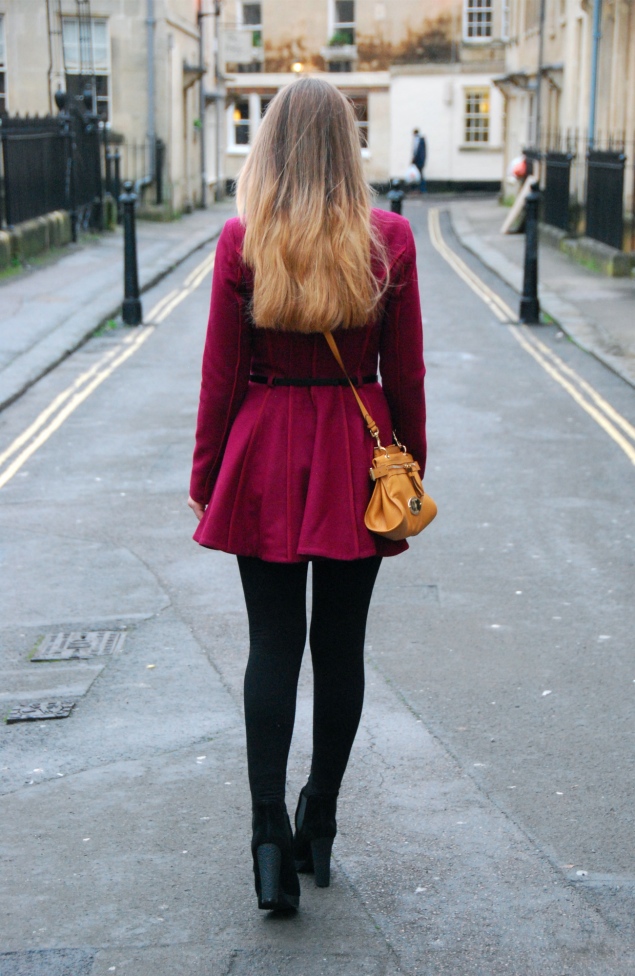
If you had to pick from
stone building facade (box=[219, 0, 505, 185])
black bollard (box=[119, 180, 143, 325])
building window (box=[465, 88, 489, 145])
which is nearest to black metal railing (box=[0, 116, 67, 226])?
black bollard (box=[119, 180, 143, 325])

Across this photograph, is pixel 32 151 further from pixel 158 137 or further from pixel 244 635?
pixel 244 635

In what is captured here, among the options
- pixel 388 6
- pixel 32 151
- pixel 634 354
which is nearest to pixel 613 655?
pixel 634 354

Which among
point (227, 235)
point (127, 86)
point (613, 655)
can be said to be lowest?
point (613, 655)

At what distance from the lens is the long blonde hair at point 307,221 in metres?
2.83

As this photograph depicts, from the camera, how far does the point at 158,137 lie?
1161 inches

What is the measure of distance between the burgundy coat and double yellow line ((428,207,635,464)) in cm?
547

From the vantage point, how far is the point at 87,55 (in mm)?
28734

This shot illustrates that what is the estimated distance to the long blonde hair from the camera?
283cm

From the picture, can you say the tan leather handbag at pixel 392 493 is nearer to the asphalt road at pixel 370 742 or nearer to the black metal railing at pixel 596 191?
the asphalt road at pixel 370 742

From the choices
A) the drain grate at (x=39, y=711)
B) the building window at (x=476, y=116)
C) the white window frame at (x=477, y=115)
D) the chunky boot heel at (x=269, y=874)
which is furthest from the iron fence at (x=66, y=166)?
the building window at (x=476, y=116)

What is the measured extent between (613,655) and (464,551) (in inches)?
57.8

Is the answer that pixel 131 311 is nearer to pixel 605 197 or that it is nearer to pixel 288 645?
pixel 605 197

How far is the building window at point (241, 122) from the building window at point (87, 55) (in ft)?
63.6

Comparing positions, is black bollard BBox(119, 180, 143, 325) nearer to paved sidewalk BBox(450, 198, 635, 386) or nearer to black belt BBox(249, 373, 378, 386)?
Result: paved sidewalk BBox(450, 198, 635, 386)
